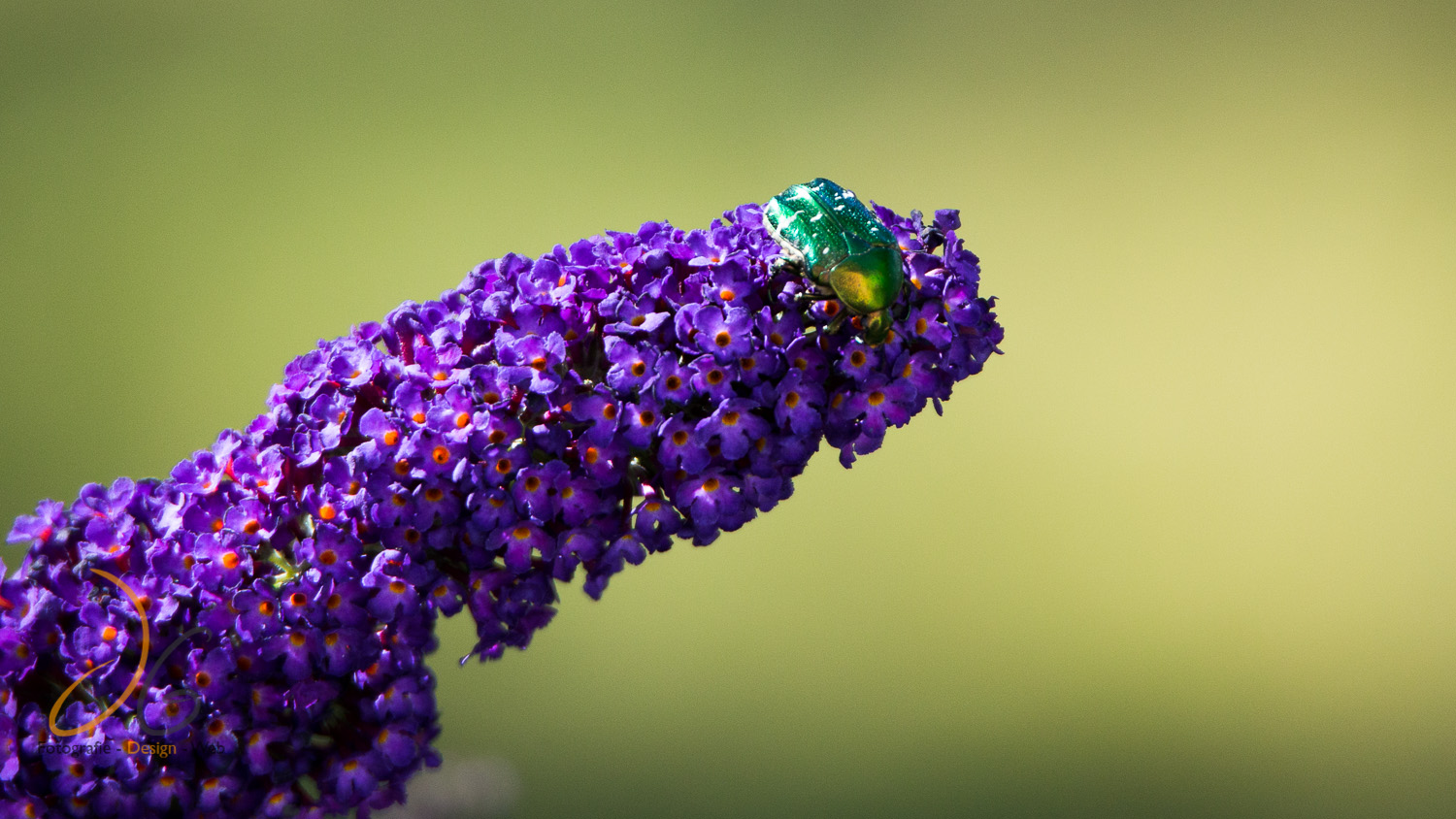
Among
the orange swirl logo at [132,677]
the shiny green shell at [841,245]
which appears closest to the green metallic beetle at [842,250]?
the shiny green shell at [841,245]

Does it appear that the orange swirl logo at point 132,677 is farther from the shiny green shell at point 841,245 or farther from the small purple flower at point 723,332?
the shiny green shell at point 841,245

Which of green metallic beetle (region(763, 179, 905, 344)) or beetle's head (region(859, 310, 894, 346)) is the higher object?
green metallic beetle (region(763, 179, 905, 344))

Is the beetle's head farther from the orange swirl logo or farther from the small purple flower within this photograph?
the orange swirl logo

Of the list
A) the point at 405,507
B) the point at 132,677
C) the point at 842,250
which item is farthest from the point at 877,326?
the point at 132,677

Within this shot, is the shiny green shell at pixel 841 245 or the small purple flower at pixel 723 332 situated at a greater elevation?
the shiny green shell at pixel 841 245

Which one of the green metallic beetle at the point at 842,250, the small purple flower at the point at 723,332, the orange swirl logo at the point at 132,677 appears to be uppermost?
the green metallic beetle at the point at 842,250

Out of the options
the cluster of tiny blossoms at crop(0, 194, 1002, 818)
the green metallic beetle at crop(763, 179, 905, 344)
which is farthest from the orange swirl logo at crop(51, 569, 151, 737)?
the green metallic beetle at crop(763, 179, 905, 344)
